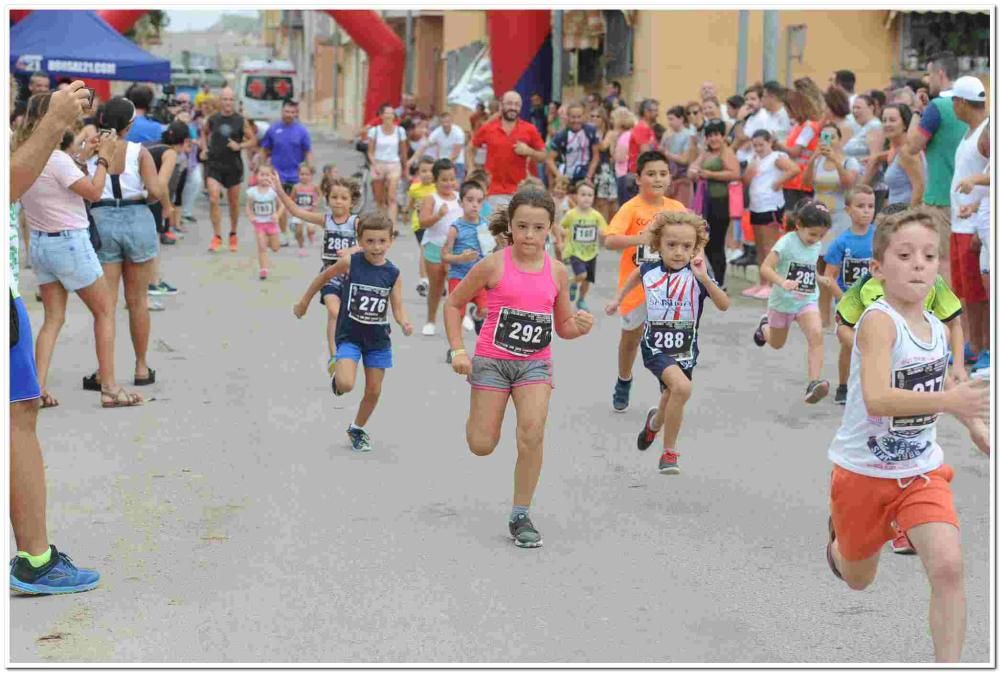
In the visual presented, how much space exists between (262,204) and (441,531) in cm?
1061

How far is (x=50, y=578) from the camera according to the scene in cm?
552

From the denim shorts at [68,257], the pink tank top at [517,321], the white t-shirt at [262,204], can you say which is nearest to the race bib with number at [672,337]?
the pink tank top at [517,321]

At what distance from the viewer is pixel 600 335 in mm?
12461

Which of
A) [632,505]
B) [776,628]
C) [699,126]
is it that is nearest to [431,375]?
[632,505]

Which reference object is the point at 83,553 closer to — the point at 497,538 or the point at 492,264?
the point at 497,538

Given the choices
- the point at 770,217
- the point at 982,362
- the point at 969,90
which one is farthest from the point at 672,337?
the point at 770,217

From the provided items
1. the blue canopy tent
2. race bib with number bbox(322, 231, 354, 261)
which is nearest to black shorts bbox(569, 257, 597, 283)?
race bib with number bbox(322, 231, 354, 261)

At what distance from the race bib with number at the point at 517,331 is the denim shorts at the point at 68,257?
10.8 feet

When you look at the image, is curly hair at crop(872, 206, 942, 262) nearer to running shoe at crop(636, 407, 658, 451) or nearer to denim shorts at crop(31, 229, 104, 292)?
running shoe at crop(636, 407, 658, 451)

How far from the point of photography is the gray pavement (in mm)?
5070

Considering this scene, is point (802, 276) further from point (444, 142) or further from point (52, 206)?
point (444, 142)

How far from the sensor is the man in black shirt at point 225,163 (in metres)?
18.8

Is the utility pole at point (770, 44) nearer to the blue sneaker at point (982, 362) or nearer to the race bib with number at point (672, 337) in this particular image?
the blue sneaker at point (982, 362)

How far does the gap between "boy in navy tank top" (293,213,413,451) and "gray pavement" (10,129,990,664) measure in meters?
0.28
